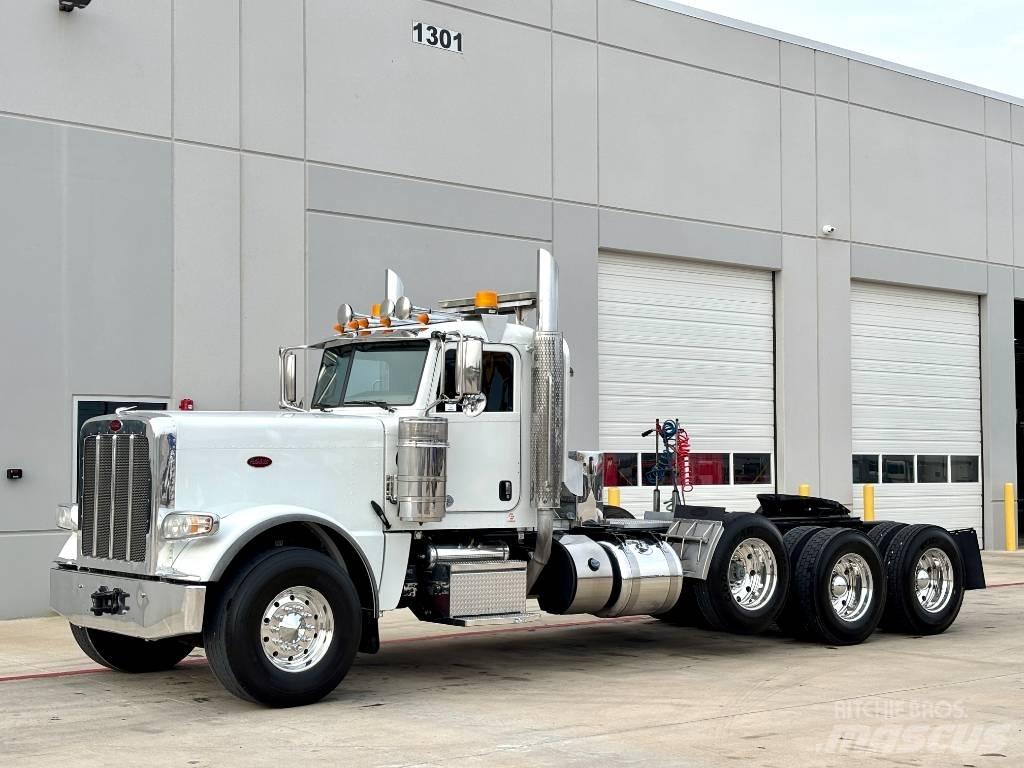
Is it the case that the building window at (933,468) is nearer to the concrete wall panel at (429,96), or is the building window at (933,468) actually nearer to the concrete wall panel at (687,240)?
the concrete wall panel at (687,240)

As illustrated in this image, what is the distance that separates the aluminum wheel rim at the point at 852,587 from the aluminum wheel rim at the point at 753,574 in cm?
76

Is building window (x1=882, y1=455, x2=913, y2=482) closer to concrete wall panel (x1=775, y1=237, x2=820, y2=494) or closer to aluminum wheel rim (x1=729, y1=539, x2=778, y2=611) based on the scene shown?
concrete wall panel (x1=775, y1=237, x2=820, y2=494)

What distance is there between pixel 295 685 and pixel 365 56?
426 inches

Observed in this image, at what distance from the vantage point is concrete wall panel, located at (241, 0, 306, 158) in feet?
55.9

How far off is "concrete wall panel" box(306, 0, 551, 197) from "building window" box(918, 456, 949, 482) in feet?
32.0

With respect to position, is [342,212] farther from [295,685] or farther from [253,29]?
[295,685]

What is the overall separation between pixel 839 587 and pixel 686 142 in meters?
10.3

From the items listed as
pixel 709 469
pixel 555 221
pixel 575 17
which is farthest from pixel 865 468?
pixel 575 17

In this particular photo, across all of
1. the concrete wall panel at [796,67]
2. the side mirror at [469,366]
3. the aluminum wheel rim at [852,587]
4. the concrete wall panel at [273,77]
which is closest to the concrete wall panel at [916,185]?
the concrete wall panel at [796,67]

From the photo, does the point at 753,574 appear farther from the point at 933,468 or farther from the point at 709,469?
the point at 933,468

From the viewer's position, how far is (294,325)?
17.2m

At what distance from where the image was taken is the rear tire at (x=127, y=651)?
35.7ft

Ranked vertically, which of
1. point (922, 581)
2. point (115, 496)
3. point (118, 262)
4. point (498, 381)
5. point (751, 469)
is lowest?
point (922, 581)

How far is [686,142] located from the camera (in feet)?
70.6
